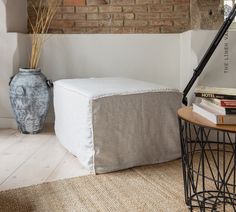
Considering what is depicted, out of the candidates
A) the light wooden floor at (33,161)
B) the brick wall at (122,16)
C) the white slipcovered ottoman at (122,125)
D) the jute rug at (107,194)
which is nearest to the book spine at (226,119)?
the jute rug at (107,194)

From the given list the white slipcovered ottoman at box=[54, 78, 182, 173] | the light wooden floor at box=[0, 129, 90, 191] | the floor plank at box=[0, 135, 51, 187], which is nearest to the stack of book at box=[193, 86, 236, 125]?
the white slipcovered ottoman at box=[54, 78, 182, 173]

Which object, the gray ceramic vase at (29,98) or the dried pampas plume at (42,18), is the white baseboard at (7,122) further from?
the dried pampas plume at (42,18)

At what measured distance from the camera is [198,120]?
135cm

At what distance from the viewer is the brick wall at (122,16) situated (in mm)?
3373

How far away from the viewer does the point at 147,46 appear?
3324mm

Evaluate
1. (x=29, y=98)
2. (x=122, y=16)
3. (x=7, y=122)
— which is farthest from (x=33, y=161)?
(x=122, y=16)

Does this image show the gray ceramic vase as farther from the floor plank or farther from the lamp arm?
the lamp arm

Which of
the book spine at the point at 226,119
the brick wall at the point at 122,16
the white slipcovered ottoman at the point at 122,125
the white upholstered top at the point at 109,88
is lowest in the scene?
the white slipcovered ottoman at the point at 122,125

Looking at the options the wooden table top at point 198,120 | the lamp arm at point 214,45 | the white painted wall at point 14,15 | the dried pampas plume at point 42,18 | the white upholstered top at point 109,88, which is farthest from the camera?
the dried pampas plume at point 42,18

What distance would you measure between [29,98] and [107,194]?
154cm

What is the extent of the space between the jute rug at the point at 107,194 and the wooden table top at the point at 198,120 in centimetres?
45

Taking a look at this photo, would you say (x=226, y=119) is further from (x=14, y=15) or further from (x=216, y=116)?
(x=14, y=15)

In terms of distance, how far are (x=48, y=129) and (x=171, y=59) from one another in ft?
4.52

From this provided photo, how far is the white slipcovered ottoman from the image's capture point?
6.67 ft
